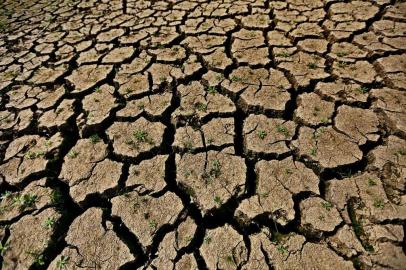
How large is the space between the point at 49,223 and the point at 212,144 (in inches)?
38.2

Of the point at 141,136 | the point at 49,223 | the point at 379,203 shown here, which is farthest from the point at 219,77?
the point at 49,223

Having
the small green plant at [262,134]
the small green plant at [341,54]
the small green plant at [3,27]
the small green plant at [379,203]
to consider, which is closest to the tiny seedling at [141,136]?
the small green plant at [262,134]

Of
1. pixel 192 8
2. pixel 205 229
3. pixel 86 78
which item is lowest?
pixel 205 229

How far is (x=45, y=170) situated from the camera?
182 centimetres

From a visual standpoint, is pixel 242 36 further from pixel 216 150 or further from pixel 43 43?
pixel 43 43

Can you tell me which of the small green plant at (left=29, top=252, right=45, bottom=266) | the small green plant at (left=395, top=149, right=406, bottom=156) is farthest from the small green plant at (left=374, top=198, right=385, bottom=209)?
the small green plant at (left=29, top=252, right=45, bottom=266)

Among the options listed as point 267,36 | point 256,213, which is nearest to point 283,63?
point 267,36

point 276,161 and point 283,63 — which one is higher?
point 283,63

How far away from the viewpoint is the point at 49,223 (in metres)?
1.55

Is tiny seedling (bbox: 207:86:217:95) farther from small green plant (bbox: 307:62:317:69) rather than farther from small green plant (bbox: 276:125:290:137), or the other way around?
small green plant (bbox: 307:62:317:69)

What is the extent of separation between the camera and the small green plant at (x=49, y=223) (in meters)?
1.54

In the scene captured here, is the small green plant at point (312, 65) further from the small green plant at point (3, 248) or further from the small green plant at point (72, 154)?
the small green plant at point (3, 248)

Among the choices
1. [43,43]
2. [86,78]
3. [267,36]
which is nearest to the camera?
[86,78]

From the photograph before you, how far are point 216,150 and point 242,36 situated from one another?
4.72 feet
